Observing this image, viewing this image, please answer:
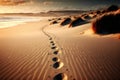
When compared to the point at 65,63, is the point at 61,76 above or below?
above

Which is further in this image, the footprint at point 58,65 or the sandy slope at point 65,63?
the footprint at point 58,65

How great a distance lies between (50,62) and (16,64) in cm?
103

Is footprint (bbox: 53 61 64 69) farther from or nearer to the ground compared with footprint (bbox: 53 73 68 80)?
nearer to the ground

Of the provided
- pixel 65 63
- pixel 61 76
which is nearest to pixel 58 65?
pixel 65 63

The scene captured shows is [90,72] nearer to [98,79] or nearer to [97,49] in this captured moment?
[98,79]

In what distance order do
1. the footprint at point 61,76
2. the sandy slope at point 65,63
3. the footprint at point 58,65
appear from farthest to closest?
the footprint at point 58,65 → the sandy slope at point 65,63 → the footprint at point 61,76

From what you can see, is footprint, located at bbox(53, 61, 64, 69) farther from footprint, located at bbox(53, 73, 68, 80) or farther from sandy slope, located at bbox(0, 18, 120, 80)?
footprint, located at bbox(53, 73, 68, 80)

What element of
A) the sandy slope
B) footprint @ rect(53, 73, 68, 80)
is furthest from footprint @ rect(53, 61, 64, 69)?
footprint @ rect(53, 73, 68, 80)

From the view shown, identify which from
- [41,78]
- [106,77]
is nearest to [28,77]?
[41,78]

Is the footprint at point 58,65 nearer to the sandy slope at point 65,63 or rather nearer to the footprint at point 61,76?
the sandy slope at point 65,63

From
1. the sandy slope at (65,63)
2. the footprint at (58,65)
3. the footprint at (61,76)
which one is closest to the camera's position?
the footprint at (61,76)

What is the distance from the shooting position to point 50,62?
6242mm

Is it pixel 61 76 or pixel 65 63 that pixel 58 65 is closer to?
pixel 65 63

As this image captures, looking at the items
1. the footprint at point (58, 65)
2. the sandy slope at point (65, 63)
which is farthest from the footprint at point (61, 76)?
the footprint at point (58, 65)
